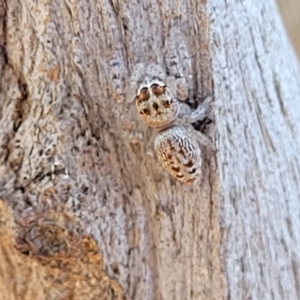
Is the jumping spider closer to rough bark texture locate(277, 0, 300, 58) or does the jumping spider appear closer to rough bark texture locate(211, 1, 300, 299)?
rough bark texture locate(211, 1, 300, 299)

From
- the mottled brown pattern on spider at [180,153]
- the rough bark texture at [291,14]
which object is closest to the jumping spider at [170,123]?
the mottled brown pattern on spider at [180,153]

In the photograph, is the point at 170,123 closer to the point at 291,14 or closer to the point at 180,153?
the point at 180,153

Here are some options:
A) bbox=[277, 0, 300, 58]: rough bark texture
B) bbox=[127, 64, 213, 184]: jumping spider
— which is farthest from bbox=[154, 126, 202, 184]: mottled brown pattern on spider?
bbox=[277, 0, 300, 58]: rough bark texture

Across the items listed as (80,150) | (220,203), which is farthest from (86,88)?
(220,203)

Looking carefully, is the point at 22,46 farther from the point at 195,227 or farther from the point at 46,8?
the point at 195,227

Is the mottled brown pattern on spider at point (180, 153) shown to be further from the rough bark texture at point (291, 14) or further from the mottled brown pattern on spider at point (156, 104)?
the rough bark texture at point (291, 14)

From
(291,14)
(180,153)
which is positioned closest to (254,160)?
(180,153)
